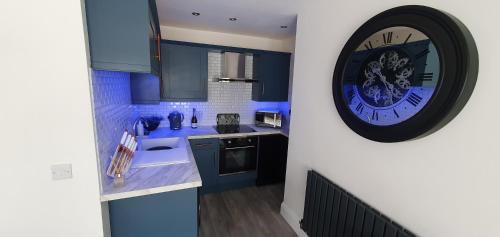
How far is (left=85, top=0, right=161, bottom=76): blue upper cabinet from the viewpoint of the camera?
1.16 m

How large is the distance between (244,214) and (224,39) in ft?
8.29

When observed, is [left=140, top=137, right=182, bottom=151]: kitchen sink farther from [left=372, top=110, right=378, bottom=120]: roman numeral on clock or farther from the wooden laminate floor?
[left=372, top=110, right=378, bottom=120]: roman numeral on clock

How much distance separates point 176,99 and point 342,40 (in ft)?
7.03

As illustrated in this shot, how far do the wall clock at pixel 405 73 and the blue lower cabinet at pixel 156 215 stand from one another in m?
1.33

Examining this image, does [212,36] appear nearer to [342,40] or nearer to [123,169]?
[342,40]

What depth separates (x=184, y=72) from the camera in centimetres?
275

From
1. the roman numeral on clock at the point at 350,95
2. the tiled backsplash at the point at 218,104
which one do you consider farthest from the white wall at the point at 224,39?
the roman numeral on clock at the point at 350,95

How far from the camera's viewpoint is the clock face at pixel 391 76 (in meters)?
1.04

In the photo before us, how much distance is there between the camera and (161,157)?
1.77 m

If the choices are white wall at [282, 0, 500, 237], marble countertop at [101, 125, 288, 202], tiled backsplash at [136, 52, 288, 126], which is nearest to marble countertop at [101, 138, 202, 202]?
marble countertop at [101, 125, 288, 202]

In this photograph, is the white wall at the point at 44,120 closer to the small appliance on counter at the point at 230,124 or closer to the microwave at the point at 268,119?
the small appliance on counter at the point at 230,124

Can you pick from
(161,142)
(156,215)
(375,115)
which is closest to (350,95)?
(375,115)

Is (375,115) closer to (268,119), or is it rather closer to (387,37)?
(387,37)

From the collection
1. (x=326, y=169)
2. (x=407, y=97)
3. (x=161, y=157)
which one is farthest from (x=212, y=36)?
(x=407, y=97)
